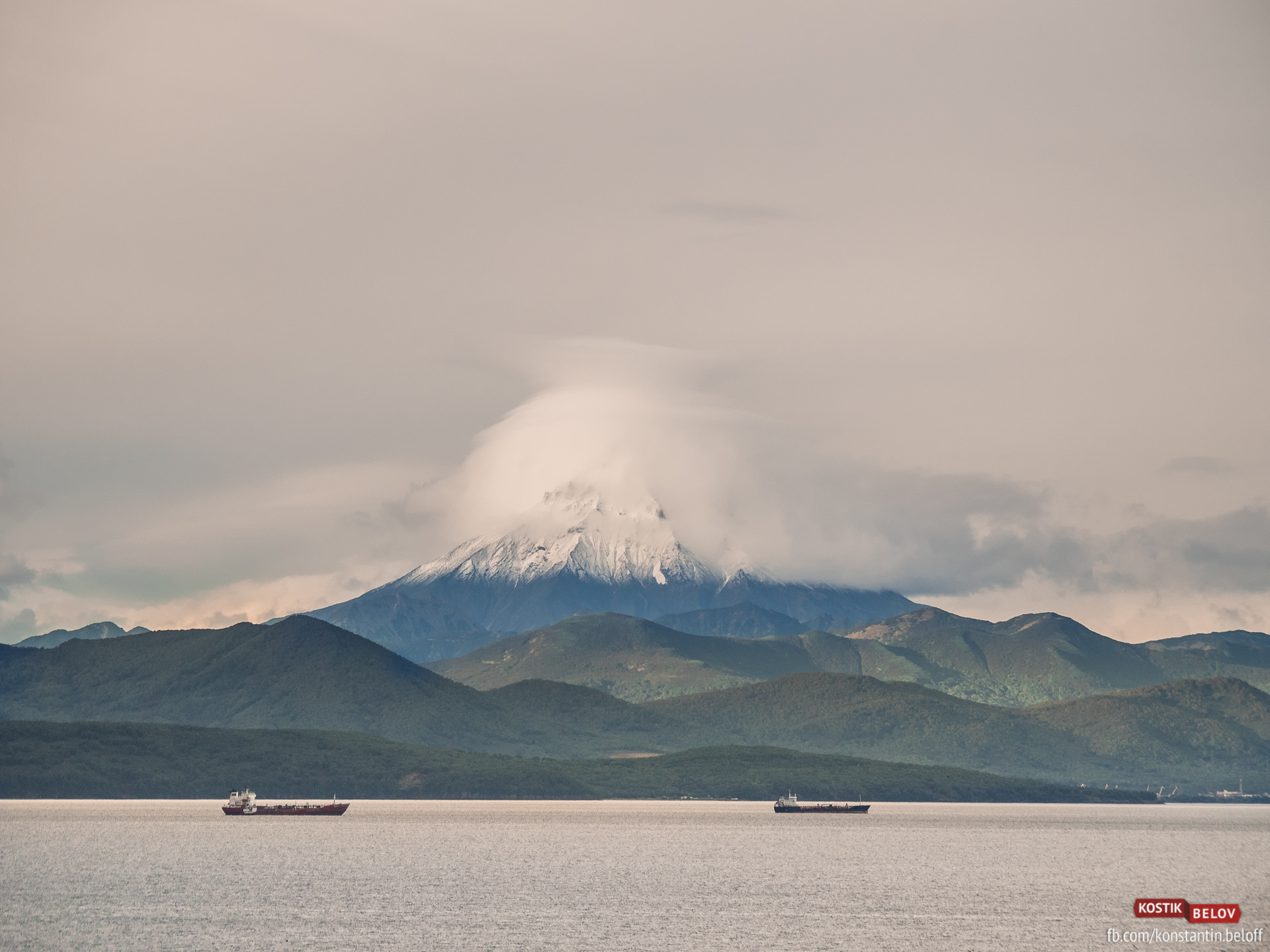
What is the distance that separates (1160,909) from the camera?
17675 centimetres

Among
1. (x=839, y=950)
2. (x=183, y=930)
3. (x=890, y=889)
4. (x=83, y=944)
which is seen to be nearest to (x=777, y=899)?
(x=890, y=889)

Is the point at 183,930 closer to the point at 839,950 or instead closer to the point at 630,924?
the point at 630,924

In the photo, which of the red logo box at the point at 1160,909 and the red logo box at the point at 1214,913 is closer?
the red logo box at the point at 1214,913

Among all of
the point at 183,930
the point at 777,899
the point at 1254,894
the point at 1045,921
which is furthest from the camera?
the point at 1254,894

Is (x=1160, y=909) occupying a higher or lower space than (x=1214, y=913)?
lower

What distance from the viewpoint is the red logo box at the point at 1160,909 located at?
6560 inches

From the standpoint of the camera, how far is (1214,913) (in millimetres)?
171000

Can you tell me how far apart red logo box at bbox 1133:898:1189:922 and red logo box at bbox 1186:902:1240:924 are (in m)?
0.90

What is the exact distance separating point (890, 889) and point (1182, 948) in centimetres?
6264

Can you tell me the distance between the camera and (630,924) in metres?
153

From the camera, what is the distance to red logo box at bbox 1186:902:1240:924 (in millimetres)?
161875

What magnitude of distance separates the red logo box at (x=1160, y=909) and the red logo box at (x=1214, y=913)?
90 cm

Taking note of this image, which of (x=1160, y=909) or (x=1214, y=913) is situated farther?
(x=1160, y=909)

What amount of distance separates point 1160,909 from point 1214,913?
7497mm
